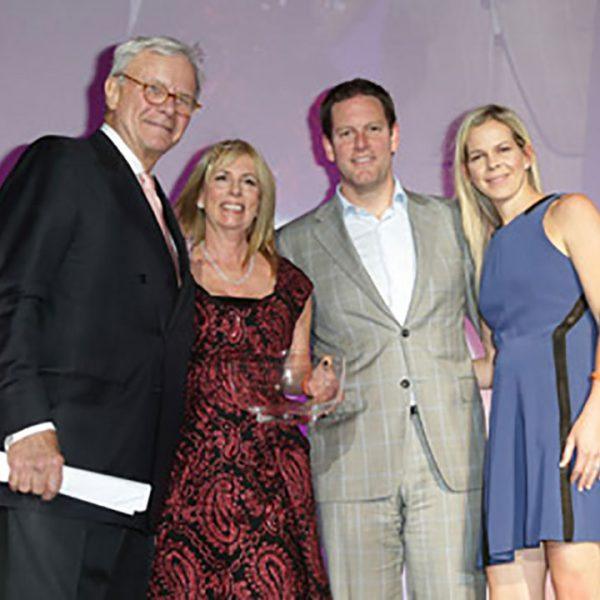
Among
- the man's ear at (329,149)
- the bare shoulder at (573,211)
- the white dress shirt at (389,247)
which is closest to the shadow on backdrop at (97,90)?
the man's ear at (329,149)

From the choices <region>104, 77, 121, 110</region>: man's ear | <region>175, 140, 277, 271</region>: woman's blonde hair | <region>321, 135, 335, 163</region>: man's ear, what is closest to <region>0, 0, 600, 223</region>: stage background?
<region>321, 135, 335, 163</region>: man's ear

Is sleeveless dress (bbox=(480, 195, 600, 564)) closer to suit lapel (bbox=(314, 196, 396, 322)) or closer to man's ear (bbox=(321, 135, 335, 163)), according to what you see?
suit lapel (bbox=(314, 196, 396, 322))

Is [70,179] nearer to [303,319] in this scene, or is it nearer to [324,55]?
[303,319]

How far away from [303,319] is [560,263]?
0.65m

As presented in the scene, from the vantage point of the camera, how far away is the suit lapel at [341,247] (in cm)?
261

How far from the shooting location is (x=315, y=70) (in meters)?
3.39

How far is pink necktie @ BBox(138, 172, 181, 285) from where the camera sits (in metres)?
2.13

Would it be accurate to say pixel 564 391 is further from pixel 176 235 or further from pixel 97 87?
pixel 97 87

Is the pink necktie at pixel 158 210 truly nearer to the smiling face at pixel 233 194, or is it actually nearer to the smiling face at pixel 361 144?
the smiling face at pixel 233 194

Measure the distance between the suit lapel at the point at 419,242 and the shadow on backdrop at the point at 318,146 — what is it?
2.12 feet

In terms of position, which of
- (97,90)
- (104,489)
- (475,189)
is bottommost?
(104,489)

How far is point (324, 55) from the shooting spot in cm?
340

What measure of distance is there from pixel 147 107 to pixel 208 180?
0.45m

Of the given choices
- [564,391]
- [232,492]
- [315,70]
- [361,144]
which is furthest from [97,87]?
[564,391]
